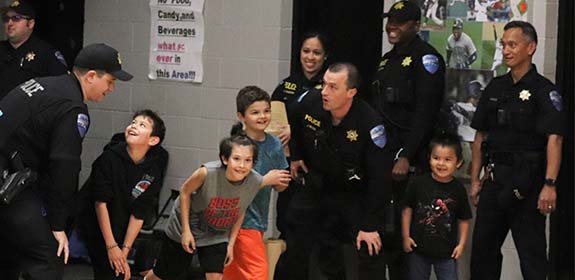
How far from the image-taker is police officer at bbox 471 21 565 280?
8508mm

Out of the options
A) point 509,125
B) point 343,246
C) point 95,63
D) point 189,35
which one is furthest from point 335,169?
point 189,35

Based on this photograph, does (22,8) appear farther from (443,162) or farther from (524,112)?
(524,112)

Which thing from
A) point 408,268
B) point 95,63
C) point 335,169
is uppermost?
point 95,63

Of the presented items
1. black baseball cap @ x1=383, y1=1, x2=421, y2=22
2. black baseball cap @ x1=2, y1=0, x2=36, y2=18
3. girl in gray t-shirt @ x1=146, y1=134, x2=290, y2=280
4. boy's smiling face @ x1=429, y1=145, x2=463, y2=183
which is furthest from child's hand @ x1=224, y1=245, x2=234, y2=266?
black baseball cap @ x1=2, y1=0, x2=36, y2=18

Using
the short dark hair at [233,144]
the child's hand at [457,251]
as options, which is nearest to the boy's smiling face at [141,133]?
the short dark hair at [233,144]

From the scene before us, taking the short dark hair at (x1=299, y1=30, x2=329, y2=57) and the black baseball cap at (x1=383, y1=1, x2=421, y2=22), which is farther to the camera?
the short dark hair at (x1=299, y1=30, x2=329, y2=57)

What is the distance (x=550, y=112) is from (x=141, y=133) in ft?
8.84

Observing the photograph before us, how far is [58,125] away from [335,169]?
2.01 m

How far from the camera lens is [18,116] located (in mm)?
7562

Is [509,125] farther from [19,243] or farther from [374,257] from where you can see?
[19,243]

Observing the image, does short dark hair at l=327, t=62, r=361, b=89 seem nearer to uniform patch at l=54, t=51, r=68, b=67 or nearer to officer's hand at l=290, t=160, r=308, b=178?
officer's hand at l=290, t=160, r=308, b=178

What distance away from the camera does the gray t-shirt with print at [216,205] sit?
27.4 feet

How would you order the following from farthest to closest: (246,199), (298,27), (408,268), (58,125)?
(298,27) → (408,268) → (246,199) → (58,125)

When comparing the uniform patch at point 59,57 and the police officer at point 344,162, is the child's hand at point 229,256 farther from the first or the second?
the uniform patch at point 59,57
